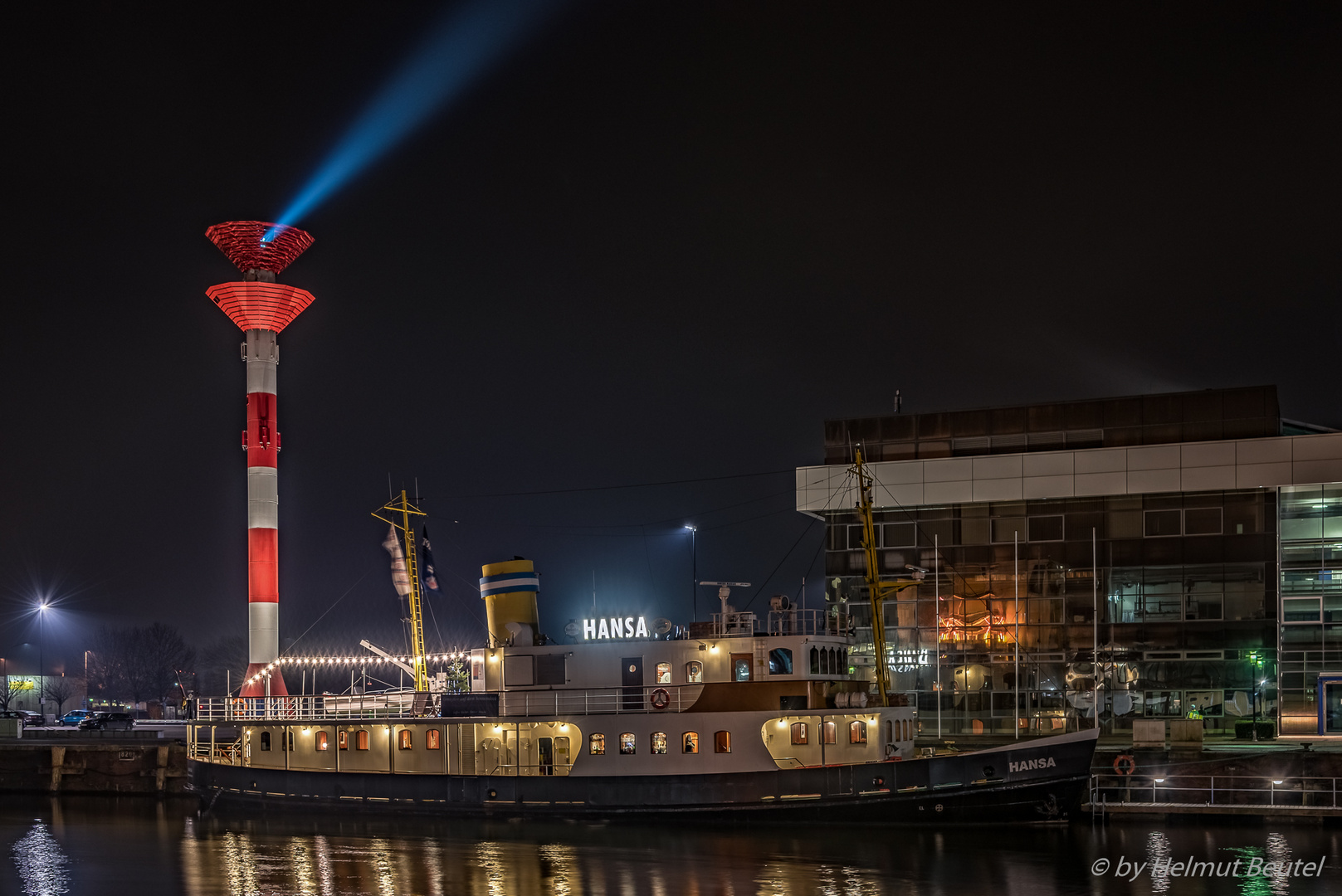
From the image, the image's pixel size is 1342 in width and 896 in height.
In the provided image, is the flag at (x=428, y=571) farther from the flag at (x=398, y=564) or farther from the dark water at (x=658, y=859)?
the dark water at (x=658, y=859)

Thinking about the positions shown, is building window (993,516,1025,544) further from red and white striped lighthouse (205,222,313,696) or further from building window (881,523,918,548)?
red and white striped lighthouse (205,222,313,696)

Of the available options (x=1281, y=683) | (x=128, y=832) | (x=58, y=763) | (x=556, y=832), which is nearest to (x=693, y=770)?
(x=556, y=832)

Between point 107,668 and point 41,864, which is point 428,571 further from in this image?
point 107,668

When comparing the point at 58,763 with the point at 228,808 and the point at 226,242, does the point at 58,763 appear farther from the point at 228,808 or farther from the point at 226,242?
the point at 226,242

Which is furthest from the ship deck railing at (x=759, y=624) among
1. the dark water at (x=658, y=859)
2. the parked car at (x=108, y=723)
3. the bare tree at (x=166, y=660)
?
the bare tree at (x=166, y=660)

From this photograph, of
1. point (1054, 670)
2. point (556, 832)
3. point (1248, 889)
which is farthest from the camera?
point (1054, 670)

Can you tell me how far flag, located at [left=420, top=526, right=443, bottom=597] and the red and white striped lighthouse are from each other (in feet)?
40.9

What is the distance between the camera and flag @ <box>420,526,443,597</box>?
157ft

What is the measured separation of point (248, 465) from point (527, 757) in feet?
74.7

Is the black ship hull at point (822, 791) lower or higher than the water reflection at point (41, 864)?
higher

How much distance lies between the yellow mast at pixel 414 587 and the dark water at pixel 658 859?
234 inches

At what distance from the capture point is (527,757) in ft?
139

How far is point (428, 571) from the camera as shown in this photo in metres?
48.1

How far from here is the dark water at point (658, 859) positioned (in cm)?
3086
